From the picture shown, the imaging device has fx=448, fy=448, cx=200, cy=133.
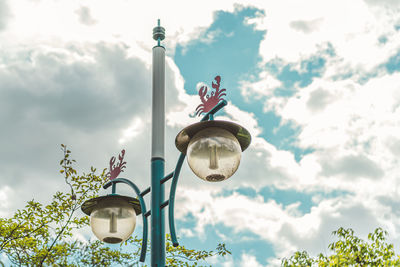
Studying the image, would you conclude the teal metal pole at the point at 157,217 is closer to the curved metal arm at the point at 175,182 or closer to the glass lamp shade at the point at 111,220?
the curved metal arm at the point at 175,182

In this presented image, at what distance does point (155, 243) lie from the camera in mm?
4168

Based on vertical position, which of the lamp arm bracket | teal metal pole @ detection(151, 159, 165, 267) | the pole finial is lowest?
teal metal pole @ detection(151, 159, 165, 267)

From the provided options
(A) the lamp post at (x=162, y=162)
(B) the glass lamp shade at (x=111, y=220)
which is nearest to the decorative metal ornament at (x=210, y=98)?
(A) the lamp post at (x=162, y=162)

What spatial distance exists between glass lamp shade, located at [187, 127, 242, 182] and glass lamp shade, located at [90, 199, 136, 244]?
1.47 meters

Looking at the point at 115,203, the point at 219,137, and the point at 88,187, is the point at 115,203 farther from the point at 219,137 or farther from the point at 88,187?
the point at 88,187

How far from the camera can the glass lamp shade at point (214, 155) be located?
154 inches

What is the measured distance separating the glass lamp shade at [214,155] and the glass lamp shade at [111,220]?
1.47 m

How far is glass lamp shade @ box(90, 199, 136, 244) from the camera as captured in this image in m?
A: 5.03

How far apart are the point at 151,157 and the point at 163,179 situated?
1.01ft

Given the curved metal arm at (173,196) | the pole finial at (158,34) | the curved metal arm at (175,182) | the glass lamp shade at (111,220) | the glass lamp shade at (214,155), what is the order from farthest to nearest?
the pole finial at (158,34)
the glass lamp shade at (111,220)
the curved metal arm at (173,196)
the curved metal arm at (175,182)
the glass lamp shade at (214,155)

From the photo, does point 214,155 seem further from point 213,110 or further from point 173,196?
point 173,196

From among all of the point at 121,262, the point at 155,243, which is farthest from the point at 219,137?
the point at 121,262

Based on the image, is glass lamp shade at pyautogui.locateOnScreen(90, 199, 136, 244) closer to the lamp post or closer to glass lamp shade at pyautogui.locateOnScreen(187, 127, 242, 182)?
the lamp post

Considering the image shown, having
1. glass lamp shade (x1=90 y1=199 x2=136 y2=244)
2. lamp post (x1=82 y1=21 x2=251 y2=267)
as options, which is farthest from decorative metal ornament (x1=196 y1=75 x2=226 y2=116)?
glass lamp shade (x1=90 y1=199 x2=136 y2=244)
